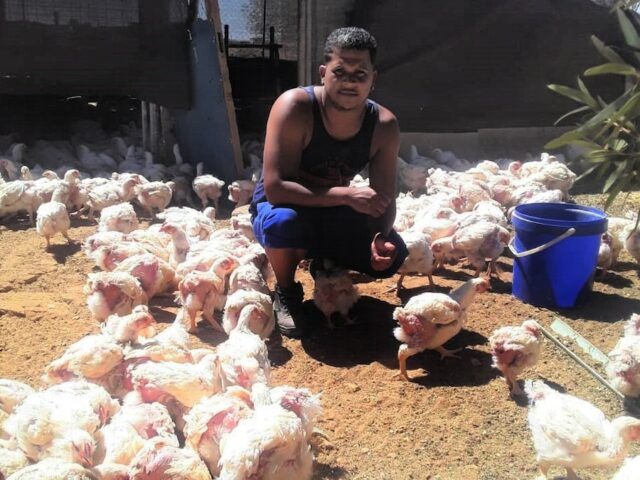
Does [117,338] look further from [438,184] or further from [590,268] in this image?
[438,184]

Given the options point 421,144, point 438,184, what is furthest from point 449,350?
point 421,144

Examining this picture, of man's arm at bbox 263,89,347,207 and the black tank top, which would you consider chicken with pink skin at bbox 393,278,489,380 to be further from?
the black tank top

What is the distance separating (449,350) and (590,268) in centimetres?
127

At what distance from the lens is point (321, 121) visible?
408 cm

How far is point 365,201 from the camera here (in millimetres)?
3807

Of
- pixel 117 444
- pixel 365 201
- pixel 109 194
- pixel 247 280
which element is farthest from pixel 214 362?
pixel 109 194

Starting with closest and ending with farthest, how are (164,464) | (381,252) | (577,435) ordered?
(164,464), (577,435), (381,252)

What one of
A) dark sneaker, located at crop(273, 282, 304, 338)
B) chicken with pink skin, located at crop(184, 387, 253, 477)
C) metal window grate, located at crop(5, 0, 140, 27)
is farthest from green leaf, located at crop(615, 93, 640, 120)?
metal window grate, located at crop(5, 0, 140, 27)

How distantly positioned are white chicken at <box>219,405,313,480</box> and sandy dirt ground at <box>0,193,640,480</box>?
393mm

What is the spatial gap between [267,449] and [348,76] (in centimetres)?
233

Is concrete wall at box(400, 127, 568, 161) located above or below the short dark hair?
below

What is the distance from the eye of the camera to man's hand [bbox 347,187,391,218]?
3.81 metres

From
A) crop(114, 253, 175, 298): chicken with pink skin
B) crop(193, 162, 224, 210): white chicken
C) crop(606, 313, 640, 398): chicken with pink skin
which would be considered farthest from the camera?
crop(193, 162, 224, 210): white chicken

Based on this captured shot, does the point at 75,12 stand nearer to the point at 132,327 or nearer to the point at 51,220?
the point at 51,220
